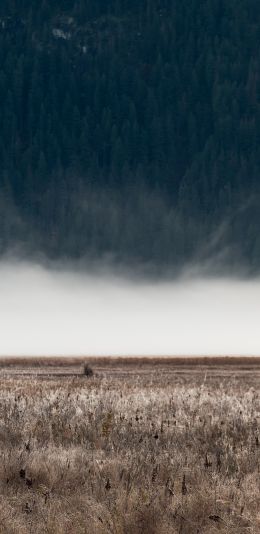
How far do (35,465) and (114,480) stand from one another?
1.49 meters

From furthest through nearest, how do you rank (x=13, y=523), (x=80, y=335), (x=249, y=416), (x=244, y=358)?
(x=80, y=335), (x=244, y=358), (x=249, y=416), (x=13, y=523)

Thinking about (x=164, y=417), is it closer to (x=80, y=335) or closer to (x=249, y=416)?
(x=249, y=416)

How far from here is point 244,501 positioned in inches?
512

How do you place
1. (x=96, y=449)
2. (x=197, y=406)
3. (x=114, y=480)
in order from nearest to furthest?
(x=114, y=480) → (x=96, y=449) → (x=197, y=406)

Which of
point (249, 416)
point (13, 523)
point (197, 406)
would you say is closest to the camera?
point (13, 523)

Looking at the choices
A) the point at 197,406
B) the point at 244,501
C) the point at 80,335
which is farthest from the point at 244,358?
the point at 80,335

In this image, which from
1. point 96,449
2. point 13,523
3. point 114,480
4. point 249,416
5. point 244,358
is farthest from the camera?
point 244,358

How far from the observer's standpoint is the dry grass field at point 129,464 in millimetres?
12273

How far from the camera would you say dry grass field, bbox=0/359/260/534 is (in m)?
12.3

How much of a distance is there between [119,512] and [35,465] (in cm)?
330

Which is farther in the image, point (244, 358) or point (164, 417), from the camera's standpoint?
point (244, 358)

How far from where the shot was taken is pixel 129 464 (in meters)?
A: 15.7

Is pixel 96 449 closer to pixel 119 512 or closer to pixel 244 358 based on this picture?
pixel 119 512

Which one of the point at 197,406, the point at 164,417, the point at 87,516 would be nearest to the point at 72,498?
the point at 87,516
